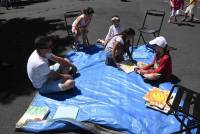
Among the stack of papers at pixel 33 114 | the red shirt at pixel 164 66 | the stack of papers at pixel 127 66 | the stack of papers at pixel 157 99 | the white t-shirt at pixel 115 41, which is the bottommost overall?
the stack of papers at pixel 33 114

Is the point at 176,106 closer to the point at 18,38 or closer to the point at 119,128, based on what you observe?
the point at 119,128

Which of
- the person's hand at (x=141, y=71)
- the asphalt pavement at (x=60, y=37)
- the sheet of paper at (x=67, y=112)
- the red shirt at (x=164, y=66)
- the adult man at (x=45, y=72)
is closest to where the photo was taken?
the sheet of paper at (x=67, y=112)

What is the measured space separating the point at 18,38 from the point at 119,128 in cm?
699

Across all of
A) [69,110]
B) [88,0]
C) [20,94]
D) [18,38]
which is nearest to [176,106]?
[69,110]

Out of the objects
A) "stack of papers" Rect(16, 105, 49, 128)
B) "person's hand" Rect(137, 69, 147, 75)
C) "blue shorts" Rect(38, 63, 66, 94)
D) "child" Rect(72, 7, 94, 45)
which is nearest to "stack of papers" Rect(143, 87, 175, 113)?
"person's hand" Rect(137, 69, 147, 75)

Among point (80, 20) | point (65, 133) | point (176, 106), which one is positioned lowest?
point (65, 133)

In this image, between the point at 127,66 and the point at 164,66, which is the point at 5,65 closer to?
the point at 127,66

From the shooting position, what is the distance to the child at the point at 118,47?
24.5 ft

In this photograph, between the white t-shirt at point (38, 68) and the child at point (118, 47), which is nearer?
the white t-shirt at point (38, 68)

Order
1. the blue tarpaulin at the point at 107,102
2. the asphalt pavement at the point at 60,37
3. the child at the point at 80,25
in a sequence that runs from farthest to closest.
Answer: the child at the point at 80,25
the asphalt pavement at the point at 60,37
the blue tarpaulin at the point at 107,102

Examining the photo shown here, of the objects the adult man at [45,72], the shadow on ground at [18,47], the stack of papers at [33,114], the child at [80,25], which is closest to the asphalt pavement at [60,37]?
the shadow on ground at [18,47]

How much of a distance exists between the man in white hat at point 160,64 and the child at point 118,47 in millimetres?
775

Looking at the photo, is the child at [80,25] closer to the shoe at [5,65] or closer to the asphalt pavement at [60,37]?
the asphalt pavement at [60,37]

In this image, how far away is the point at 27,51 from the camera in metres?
9.55
